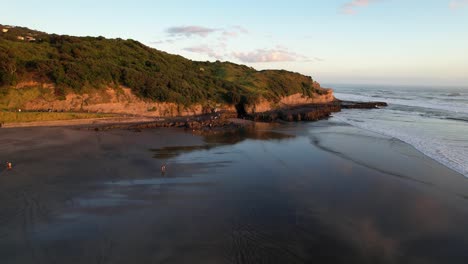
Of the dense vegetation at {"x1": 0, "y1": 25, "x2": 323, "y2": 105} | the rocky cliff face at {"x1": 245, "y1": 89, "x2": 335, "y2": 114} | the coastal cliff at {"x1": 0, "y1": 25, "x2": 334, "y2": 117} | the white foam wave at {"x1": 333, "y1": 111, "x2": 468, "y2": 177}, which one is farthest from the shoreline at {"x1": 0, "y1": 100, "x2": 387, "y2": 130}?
the white foam wave at {"x1": 333, "y1": 111, "x2": 468, "y2": 177}

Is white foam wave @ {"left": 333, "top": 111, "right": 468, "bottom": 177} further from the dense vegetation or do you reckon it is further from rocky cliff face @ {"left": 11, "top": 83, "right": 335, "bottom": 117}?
the dense vegetation

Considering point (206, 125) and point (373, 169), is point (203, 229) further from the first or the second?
point (206, 125)

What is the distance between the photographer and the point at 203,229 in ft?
44.4

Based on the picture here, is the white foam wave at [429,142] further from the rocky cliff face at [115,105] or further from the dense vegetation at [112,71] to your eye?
the dense vegetation at [112,71]

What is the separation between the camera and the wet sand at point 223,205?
12.0 m

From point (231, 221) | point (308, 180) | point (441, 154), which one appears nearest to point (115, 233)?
point (231, 221)

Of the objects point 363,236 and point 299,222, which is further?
point 299,222

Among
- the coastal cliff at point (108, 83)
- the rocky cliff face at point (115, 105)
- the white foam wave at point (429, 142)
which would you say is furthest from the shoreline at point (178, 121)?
the white foam wave at point (429, 142)

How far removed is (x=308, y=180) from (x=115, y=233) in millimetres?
12919

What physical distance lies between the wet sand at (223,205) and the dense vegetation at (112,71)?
1531 centimetres

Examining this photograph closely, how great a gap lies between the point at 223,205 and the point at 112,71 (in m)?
38.6

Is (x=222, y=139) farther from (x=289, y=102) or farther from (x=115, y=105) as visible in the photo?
(x=289, y=102)

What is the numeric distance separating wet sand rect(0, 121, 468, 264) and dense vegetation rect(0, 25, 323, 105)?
603 inches

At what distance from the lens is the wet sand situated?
1195 centimetres
